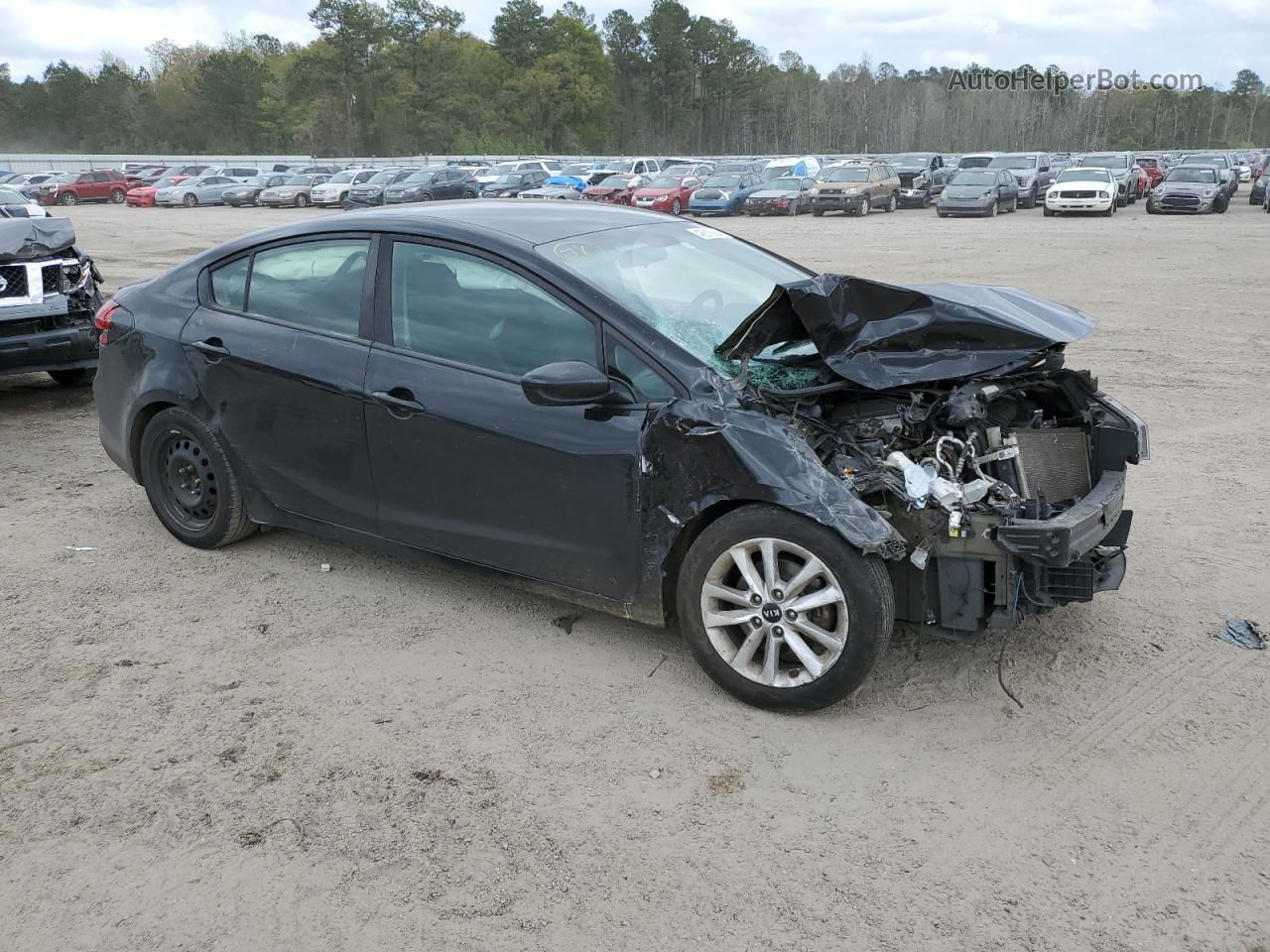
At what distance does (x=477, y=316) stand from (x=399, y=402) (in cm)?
46

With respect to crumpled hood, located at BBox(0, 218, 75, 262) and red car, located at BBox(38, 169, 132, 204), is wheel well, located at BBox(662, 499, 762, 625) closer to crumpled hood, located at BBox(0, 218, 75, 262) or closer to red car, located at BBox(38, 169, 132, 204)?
crumpled hood, located at BBox(0, 218, 75, 262)

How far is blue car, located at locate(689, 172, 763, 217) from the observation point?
1282 inches

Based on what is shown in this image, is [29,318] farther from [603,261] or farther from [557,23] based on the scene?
[557,23]

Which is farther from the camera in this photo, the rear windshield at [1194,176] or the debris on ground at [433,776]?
the rear windshield at [1194,176]

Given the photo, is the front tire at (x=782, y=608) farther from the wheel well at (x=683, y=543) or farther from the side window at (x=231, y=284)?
the side window at (x=231, y=284)

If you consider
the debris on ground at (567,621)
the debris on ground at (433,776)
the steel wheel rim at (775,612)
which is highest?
the steel wheel rim at (775,612)

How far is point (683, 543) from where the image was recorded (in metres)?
3.89

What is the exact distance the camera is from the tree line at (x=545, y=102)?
92.2 metres

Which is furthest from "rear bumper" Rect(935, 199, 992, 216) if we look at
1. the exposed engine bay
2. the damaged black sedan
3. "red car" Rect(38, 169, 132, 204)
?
"red car" Rect(38, 169, 132, 204)

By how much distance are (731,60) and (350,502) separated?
368 ft

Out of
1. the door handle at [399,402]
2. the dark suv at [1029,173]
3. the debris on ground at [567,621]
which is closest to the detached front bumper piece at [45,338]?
the door handle at [399,402]

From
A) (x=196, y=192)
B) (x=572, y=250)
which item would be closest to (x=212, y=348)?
(x=572, y=250)

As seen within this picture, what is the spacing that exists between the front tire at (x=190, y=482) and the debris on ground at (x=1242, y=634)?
4.30 metres

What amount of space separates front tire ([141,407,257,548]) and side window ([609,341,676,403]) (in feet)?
7.06
